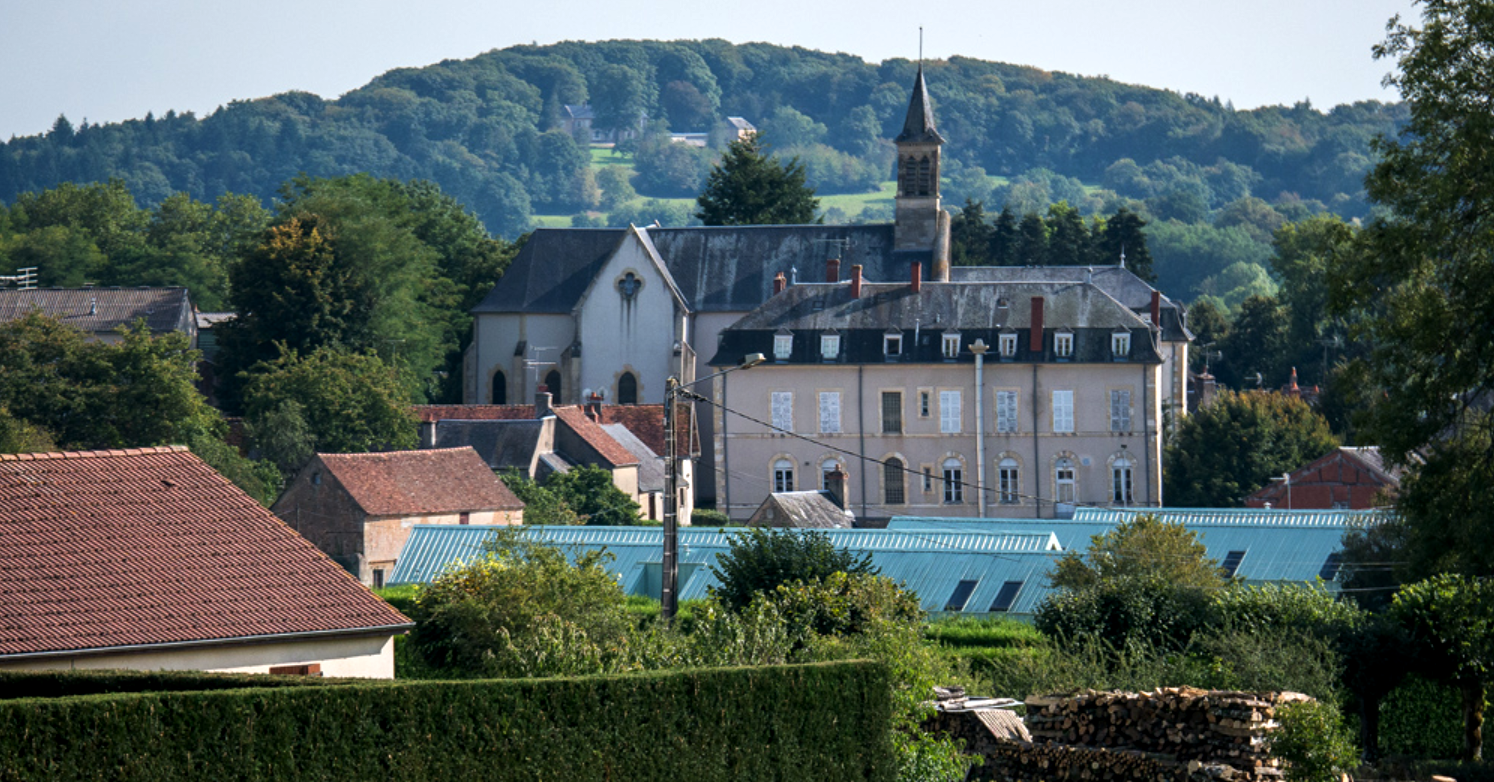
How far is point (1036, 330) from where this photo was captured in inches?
2514

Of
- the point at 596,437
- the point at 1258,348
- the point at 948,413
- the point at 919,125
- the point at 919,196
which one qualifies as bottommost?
the point at 596,437

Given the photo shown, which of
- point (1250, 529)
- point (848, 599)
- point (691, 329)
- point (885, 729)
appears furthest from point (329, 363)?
point (885, 729)

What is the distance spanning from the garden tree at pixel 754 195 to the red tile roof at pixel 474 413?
77.0 feet

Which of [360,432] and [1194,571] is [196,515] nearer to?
[1194,571]

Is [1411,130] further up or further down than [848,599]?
further up

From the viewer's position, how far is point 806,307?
65.4m

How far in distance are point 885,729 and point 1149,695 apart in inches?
159

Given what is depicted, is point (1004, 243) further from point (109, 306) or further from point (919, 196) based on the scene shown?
point (109, 306)

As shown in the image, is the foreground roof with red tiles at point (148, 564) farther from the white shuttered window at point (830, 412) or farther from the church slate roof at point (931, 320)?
the white shuttered window at point (830, 412)

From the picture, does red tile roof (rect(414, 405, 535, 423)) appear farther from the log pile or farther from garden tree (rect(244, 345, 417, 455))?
the log pile

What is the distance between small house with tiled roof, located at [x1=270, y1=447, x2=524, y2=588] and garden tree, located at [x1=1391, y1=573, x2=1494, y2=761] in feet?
103

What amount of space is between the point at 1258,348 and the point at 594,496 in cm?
5744

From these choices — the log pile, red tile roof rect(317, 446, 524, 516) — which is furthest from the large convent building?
the log pile

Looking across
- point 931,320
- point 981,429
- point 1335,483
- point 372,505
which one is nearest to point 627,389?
point 931,320
